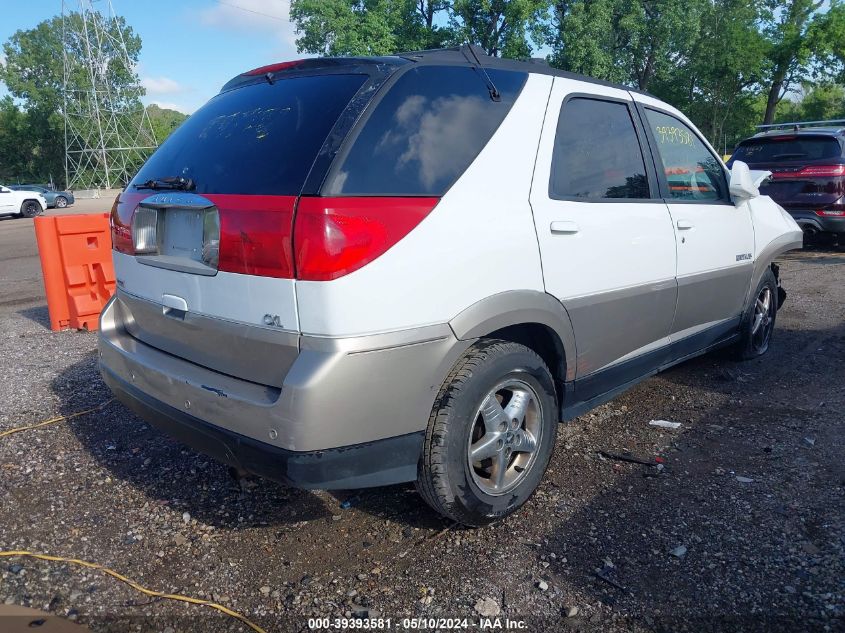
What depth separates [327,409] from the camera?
2.26 metres

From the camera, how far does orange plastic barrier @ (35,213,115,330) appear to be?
20.9 feet

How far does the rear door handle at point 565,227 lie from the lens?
117 inches

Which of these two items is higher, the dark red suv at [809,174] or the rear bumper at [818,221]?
the dark red suv at [809,174]

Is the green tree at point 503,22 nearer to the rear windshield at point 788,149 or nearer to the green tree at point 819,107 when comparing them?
the green tree at point 819,107

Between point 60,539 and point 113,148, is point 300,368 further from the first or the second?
point 113,148

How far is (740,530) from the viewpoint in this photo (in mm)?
2861

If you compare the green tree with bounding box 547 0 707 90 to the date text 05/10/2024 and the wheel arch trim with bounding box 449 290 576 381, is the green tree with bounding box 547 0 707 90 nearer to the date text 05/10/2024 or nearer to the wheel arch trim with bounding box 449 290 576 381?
the wheel arch trim with bounding box 449 290 576 381

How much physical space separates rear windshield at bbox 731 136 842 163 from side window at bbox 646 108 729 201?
244 inches

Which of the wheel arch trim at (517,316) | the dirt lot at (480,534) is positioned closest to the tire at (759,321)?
the dirt lot at (480,534)

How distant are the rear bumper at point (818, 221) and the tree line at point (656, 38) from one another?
25.8 m

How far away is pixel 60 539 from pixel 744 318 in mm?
4446

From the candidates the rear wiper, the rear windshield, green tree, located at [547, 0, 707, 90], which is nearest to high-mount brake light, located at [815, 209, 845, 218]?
the rear windshield

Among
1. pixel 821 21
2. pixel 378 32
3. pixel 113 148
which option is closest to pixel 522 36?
pixel 378 32

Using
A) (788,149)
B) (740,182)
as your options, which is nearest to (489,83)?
(740,182)
